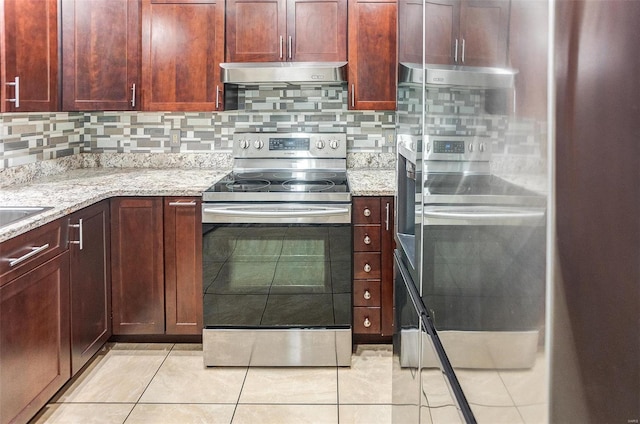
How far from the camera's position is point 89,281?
118 inches

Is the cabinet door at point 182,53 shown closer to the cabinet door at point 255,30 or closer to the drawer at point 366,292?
the cabinet door at point 255,30

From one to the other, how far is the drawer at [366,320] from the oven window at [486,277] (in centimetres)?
208

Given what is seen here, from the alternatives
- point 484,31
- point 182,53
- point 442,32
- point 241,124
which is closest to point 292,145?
point 241,124

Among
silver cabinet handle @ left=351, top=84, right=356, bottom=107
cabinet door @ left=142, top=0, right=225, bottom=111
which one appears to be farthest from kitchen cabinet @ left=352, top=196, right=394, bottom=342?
cabinet door @ left=142, top=0, right=225, bottom=111

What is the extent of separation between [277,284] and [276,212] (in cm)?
36

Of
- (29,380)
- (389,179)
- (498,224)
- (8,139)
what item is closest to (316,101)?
(389,179)

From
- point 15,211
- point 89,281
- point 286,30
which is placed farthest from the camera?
point 286,30

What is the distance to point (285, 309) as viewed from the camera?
10.4ft

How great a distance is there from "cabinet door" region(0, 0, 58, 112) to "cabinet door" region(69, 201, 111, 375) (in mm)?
562

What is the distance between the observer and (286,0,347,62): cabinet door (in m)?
3.49

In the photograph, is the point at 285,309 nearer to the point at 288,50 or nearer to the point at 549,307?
the point at 288,50

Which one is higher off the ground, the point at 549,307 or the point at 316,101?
the point at 316,101

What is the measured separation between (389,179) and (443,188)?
8.00 ft

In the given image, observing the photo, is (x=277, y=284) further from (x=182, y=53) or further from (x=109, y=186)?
(x=182, y=53)
